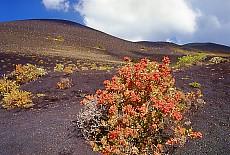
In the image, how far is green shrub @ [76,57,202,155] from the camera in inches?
232

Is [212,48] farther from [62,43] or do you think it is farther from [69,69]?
[69,69]

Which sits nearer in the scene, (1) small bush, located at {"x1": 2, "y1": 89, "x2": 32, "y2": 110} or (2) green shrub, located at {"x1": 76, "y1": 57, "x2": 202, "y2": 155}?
(2) green shrub, located at {"x1": 76, "y1": 57, "x2": 202, "y2": 155}

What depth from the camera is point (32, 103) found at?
1098cm

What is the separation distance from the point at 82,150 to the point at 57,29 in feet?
181

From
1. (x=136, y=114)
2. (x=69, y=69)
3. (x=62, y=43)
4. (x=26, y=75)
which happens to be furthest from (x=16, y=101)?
(x=62, y=43)

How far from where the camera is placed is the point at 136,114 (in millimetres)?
6094

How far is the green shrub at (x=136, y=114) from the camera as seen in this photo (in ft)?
19.4

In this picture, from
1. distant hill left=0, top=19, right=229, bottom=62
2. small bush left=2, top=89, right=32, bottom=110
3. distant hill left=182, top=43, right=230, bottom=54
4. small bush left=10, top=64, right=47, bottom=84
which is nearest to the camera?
small bush left=2, top=89, right=32, bottom=110

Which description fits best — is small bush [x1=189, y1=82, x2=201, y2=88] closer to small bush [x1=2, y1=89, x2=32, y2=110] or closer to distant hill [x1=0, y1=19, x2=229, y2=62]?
small bush [x1=2, y1=89, x2=32, y2=110]

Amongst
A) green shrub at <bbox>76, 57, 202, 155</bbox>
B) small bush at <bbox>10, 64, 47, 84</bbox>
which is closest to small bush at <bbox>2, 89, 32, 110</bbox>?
small bush at <bbox>10, 64, 47, 84</bbox>

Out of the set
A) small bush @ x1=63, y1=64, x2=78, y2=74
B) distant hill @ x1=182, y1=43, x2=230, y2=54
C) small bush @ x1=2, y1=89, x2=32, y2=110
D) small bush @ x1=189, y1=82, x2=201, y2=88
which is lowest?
small bush @ x1=2, y1=89, x2=32, y2=110

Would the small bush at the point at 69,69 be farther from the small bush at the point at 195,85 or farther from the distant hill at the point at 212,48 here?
the distant hill at the point at 212,48

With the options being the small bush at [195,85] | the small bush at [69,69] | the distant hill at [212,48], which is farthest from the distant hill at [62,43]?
the distant hill at [212,48]

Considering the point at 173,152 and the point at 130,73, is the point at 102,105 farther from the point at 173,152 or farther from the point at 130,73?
the point at 173,152
